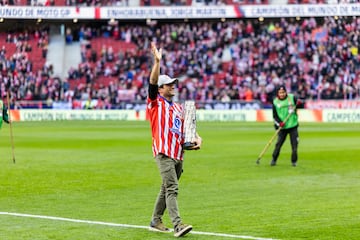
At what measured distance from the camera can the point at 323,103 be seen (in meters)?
56.4

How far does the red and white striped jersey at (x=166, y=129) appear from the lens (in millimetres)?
11570

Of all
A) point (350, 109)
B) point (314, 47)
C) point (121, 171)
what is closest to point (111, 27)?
point (314, 47)

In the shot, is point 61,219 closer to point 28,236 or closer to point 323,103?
point 28,236

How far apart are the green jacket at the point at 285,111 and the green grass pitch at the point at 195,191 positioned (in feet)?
3.77

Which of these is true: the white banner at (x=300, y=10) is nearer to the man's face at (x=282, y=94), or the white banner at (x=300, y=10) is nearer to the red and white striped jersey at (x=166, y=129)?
the man's face at (x=282, y=94)

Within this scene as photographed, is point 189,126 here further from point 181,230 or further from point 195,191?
point 195,191

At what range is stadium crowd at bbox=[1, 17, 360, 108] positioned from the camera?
5903cm

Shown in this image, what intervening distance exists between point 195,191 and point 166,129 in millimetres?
5732

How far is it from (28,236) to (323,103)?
152 ft

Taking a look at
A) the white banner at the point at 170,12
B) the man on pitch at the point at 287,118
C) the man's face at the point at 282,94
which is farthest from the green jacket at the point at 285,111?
the white banner at the point at 170,12

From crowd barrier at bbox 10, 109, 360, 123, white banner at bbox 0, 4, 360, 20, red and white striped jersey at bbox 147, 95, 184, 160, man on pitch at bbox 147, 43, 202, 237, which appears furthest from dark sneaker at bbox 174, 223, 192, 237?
white banner at bbox 0, 4, 360, 20

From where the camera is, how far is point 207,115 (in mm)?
58500

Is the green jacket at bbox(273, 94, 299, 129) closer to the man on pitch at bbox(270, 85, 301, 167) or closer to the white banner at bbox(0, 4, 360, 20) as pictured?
the man on pitch at bbox(270, 85, 301, 167)

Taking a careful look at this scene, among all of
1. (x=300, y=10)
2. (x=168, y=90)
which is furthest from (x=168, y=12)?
(x=168, y=90)
